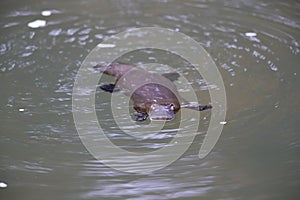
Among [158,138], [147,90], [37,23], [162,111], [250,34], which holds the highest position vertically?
[37,23]

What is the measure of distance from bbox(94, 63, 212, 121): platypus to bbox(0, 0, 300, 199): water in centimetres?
16

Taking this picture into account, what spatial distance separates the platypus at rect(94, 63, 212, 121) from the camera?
2.78 metres

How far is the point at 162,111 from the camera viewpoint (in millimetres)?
2752

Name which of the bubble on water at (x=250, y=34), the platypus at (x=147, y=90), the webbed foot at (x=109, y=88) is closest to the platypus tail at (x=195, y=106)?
the platypus at (x=147, y=90)

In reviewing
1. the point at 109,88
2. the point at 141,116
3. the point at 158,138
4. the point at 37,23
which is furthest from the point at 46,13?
the point at 158,138

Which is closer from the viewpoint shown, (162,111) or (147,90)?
(162,111)

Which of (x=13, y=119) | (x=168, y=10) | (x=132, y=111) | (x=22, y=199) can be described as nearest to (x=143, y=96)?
(x=132, y=111)

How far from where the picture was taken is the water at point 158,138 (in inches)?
92.2

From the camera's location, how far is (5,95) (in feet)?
9.81

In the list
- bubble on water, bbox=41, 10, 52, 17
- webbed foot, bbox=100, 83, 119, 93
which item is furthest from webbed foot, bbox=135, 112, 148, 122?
bubble on water, bbox=41, 10, 52, 17

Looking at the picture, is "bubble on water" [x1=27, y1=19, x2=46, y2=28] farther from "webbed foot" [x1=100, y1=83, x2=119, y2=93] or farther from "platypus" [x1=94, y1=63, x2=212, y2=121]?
"webbed foot" [x1=100, y1=83, x2=119, y2=93]

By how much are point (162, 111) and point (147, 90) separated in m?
0.20

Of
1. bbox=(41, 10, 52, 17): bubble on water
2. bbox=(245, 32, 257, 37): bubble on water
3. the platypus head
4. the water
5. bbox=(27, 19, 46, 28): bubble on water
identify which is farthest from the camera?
bbox=(41, 10, 52, 17): bubble on water

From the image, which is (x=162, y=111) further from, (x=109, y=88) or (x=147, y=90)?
(x=109, y=88)
